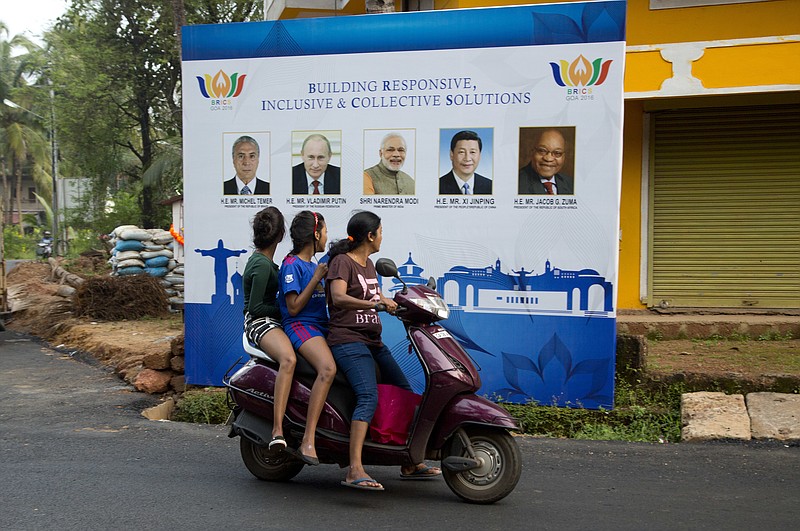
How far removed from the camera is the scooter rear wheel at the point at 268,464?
18.4ft

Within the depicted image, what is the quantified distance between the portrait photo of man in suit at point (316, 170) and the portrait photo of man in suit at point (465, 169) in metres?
1.03

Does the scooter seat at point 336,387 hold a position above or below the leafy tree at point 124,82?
below

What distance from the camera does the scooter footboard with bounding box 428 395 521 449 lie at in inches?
193

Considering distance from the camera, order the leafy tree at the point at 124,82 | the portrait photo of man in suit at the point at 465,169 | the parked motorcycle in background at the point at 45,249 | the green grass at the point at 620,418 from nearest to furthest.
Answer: the green grass at the point at 620,418, the portrait photo of man in suit at the point at 465,169, the leafy tree at the point at 124,82, the parked motorcycle in background at the point at 45,249

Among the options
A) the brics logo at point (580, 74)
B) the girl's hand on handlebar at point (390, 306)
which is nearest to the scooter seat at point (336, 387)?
the girl's hand on handlebar at point (390, 306)

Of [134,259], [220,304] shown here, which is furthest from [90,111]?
[220,304]

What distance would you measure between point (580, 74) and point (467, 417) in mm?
3677

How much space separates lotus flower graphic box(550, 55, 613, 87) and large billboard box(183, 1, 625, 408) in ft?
0.04

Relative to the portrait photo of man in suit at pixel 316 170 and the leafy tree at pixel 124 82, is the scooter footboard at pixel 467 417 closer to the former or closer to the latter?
the portrait photo of man in suit at pixel 316 170

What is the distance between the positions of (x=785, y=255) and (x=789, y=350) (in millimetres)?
2036

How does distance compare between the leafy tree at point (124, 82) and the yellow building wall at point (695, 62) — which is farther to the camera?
the leafy tree at point (124, 82)

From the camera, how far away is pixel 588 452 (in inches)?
257

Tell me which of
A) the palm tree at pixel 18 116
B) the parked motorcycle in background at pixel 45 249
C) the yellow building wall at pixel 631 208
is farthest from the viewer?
the palm tree at pixel 18 116

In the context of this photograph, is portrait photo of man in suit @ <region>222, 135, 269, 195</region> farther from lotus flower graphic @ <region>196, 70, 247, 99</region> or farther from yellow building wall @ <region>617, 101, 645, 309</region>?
yellow building wall @ <region>617, 101, 645, 309</region>
